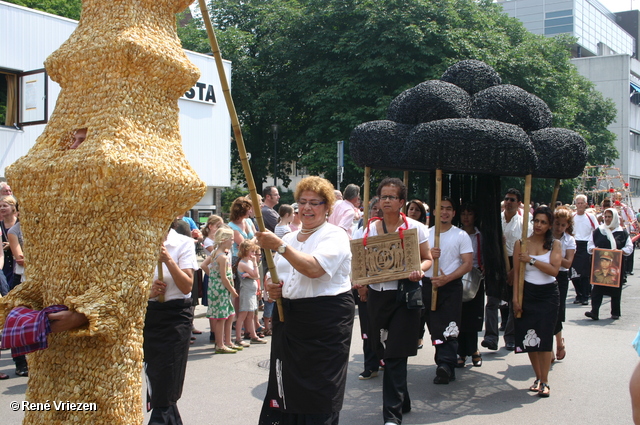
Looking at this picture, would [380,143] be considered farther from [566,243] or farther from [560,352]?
[560,352]

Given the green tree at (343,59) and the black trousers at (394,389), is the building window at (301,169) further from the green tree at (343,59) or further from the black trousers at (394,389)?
the black trousers at (394,389)

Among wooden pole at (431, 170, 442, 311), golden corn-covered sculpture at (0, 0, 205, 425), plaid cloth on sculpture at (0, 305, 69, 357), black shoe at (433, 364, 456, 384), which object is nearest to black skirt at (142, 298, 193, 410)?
golden corn-covered sculpture at (0, 0, 205, 425)

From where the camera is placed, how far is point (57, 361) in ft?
9.45

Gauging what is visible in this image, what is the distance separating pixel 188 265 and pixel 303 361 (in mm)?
1123

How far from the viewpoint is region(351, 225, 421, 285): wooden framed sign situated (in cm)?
514

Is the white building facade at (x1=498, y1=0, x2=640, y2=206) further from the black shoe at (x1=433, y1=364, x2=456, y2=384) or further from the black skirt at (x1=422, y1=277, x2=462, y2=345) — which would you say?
the black shoe at (x1=433, y1=364, x2=456, y2=384)

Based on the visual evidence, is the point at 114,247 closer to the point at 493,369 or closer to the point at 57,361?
the point at 57,361

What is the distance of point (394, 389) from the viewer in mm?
4844

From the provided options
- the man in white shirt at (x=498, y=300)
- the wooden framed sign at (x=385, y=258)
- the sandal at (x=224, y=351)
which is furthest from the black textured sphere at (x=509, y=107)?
the sandal at (x=224, y=351)

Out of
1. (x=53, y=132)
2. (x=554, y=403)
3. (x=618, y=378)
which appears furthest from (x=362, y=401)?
(x=53, y=132)

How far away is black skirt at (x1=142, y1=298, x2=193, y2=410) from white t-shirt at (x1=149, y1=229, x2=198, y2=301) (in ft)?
0.18

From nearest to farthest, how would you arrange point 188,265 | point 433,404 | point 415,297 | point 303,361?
1. point 303,361
2. point 188,265
3. point 415,297
4. point 433,404

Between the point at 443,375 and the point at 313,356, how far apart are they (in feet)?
9.20

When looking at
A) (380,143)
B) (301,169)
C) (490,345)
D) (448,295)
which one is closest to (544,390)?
(448,295)
